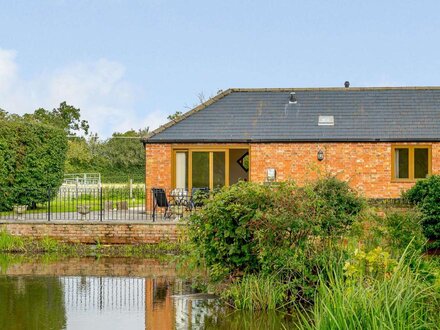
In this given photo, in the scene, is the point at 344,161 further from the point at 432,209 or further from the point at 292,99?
the point at 432,209

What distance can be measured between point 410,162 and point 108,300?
15117 mm

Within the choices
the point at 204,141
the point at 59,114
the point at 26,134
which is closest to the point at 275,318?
the point at 204,141

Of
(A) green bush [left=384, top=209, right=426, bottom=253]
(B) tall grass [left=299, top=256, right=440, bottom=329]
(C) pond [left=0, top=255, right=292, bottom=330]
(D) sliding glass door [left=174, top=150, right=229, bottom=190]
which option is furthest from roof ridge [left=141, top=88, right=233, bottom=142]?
(B) tall grass [left=299, top=256, right=440, bottom=329]

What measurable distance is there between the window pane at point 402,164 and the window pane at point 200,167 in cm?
634

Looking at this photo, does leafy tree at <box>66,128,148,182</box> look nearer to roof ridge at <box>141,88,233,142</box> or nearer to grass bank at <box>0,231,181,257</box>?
roof ridge at <box>141,88,233,142</box>

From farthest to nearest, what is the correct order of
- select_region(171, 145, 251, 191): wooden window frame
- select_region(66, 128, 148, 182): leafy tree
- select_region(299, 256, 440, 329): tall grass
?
select_region(66, 128, 148, 182): leafy tree, select_region(171, 145, 251, 191): wooden window frame, select_region(299, 256, 440, 329): tall grass

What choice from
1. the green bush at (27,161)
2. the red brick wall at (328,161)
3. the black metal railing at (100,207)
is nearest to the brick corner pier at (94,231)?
the black metal railing at (100,207)

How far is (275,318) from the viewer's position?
1113 centimetres

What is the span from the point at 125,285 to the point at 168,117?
48910 millimetres

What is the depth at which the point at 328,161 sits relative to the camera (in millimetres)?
25422

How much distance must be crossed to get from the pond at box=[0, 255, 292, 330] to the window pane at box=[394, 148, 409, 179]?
1070 centimetres

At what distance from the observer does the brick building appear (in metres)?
25.4

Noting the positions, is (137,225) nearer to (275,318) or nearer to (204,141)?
(204,141)

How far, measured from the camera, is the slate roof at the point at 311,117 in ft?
83.6
